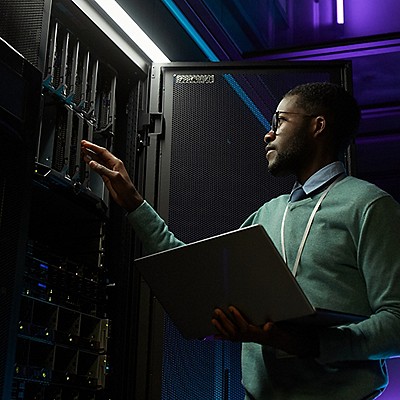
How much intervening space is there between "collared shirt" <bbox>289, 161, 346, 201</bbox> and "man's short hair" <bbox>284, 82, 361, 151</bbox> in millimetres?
125

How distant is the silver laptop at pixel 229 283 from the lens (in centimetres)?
135

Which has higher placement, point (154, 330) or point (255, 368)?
point (154, 330)

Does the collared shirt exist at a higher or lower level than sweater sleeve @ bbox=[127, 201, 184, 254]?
higher

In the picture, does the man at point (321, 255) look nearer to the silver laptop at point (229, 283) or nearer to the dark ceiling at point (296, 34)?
the silver laptop at point (229, 283)

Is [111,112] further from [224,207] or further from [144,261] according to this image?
[144,261]

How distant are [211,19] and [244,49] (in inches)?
31.3

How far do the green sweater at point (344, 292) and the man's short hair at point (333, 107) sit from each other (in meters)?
0.23

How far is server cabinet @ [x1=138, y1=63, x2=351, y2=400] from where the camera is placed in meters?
2.24

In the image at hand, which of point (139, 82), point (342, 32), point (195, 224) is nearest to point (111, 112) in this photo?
point (139, 82)

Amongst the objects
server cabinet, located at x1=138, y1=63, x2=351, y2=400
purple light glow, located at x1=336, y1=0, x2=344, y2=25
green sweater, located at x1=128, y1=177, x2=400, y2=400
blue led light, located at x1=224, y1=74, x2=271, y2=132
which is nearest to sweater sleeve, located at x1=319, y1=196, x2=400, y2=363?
green sweater, located at x1=128, y1=177, x2=400, y2=400

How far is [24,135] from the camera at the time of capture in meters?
1.66

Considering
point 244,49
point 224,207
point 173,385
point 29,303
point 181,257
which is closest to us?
point 181,257

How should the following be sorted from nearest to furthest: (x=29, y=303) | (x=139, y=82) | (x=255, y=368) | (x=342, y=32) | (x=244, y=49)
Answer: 1. (x=255, y=368)
2. (x=29, y=303)
3. (x=139, y=82)
4. (x=244, y=49)
5. (x=342, y=32)

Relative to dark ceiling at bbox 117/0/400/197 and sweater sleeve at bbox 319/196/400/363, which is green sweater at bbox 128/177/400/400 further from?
dark ceiling at bbox 117/0/400/197
